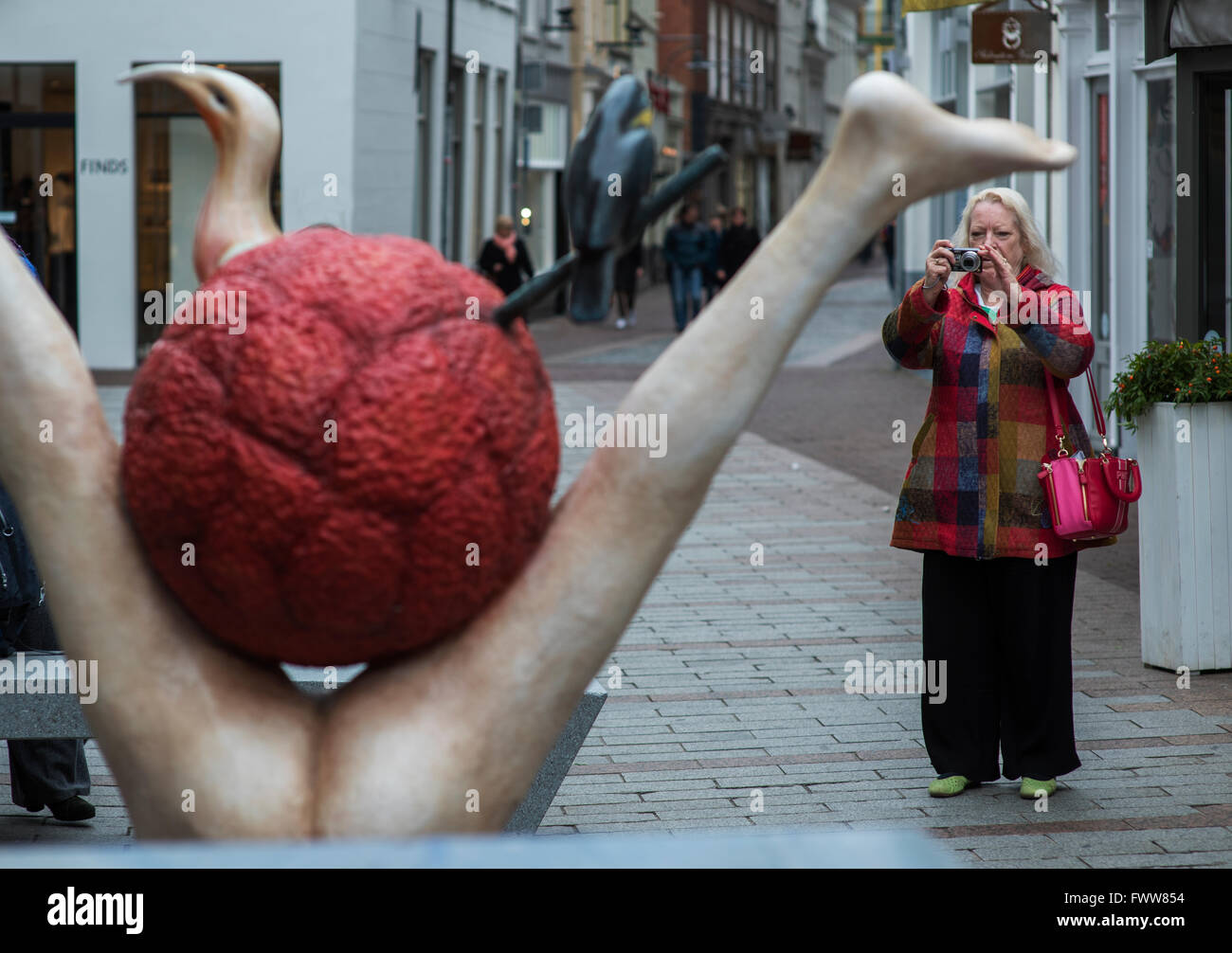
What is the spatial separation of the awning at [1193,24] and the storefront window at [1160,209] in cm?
316

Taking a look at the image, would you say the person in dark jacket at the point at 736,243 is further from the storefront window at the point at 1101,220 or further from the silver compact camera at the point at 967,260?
the silver compact camera at the point at 967,260

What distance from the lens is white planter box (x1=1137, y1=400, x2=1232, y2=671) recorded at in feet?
20.4

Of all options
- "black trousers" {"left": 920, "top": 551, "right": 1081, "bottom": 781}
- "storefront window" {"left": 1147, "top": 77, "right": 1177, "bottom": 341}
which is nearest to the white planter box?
"black trousers" {"left": 920, "top": 551, "right": 1081, "bottom": 781}

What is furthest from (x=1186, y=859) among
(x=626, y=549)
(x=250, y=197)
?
(x=250, y=197)

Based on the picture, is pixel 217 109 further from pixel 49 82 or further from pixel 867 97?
pixel 49 82

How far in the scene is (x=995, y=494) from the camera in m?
4.86

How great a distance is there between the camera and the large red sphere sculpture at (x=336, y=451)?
6.14ft

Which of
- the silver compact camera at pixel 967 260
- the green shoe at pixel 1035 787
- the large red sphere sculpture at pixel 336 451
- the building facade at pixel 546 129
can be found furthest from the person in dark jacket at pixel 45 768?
the building facade at pixel 546 129

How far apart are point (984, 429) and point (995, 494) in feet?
0.62

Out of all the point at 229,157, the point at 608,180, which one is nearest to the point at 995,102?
the point at 229,157

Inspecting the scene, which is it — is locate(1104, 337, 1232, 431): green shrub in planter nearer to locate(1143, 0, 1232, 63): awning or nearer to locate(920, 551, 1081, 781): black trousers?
locate(920, 551, 1081, 781): black trousers

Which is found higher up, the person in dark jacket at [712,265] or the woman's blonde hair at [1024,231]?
the person in dark jacket at [712,265]

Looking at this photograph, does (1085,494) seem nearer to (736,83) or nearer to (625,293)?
(625,293)
